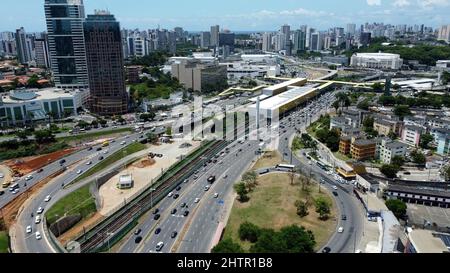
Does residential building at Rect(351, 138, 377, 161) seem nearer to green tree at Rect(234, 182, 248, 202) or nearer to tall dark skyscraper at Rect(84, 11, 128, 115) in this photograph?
green tree at Rect(234, 182, 248, 202)

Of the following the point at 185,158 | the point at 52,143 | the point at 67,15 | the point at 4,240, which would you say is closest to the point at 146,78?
the point at 67,15

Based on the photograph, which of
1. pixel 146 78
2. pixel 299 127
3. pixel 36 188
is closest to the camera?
pixel 36 188

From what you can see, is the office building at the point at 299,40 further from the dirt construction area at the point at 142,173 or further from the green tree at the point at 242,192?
the green tree at the point at 242,192

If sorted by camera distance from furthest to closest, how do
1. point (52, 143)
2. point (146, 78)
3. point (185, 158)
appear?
point (146, 78) < point (52, 143) < point (185, 158)

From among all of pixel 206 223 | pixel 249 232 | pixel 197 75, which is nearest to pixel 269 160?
pixel 206 223

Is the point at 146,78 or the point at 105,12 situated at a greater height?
the point at 105,12

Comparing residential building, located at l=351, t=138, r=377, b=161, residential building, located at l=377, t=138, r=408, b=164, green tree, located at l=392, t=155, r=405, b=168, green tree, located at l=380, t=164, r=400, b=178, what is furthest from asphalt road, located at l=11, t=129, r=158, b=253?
green tree, located at l=392, t=155, r=405, b=168

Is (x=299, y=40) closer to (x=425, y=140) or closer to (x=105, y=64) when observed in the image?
(x=105, y=64)

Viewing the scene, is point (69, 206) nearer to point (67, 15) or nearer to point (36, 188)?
point (36, 188)
